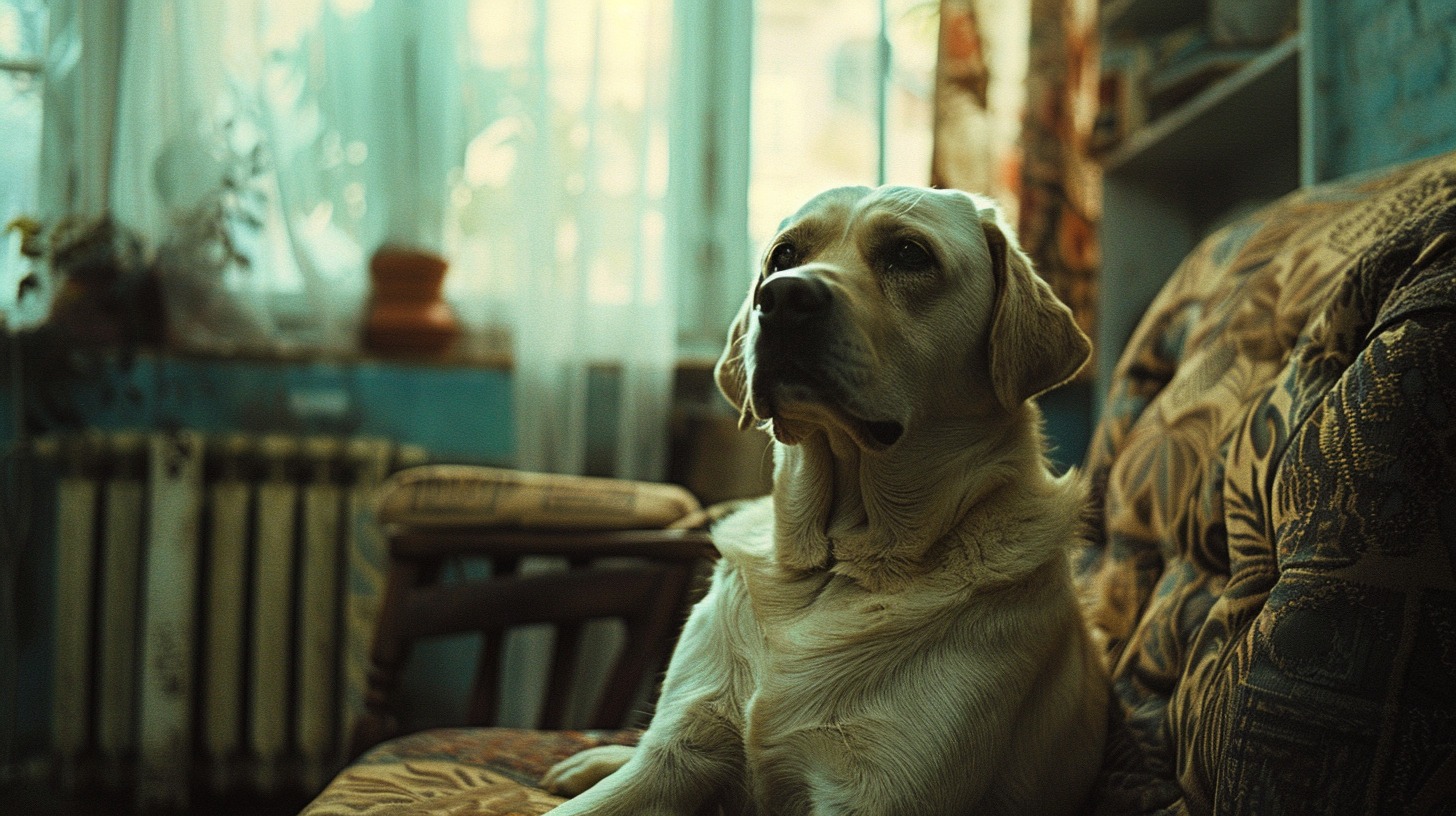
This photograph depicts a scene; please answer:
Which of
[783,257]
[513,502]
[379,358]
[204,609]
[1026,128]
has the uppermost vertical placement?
[1026,128]

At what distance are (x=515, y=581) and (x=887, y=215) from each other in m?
0.91

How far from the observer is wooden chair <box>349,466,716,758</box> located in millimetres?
1602

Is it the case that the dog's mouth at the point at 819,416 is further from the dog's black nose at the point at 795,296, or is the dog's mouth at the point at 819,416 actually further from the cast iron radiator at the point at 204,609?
the cast iron radiator at the point at 204,609

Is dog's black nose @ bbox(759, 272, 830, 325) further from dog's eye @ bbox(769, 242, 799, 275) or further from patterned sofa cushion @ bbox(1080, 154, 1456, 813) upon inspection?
patterned sofa cushion @ bbox(1080, 154, 1456, 813)

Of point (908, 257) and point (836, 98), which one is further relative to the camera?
point (836, 98)

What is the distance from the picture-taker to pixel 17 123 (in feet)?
7.93

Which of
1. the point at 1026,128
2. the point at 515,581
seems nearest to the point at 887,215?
the point at 515,581

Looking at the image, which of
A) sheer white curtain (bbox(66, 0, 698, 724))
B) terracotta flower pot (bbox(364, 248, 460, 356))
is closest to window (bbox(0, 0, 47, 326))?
sheer white curtain (bbox(66, 0, 698, 724))

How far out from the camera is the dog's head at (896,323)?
968mm

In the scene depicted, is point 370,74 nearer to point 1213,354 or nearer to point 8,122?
point 8,122

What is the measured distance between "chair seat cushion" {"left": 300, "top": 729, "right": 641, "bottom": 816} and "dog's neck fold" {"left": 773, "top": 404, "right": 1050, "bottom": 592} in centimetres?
41

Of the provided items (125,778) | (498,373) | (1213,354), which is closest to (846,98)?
(498,373)

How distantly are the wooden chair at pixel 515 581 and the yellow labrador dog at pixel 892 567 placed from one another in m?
0.51

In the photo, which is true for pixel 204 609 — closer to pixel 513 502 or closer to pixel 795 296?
pixel 513 502
